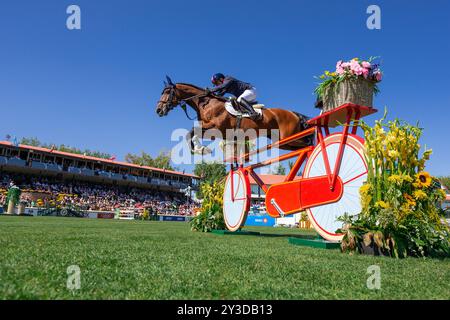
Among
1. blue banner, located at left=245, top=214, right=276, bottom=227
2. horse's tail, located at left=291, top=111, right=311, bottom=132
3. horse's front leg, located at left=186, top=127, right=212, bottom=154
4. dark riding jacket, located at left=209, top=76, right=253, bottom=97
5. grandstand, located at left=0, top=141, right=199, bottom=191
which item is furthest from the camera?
grandstand, located at left=0, top=141, right=199, bottom=191

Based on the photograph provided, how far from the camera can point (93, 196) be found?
41.7 m

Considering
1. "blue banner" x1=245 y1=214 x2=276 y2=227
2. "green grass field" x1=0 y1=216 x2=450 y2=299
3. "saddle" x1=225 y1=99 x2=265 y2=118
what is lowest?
"blue banner" x1=245 y1=214 x2=276 y2=227

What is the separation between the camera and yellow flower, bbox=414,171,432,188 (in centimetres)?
426

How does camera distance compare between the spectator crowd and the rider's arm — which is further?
the spectator crowd

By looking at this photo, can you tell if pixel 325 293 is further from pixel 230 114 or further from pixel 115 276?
pixel 230 114

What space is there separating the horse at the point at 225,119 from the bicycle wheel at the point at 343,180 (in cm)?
163

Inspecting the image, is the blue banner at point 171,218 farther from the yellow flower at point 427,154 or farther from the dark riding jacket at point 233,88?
the yellow flower at point 427,154

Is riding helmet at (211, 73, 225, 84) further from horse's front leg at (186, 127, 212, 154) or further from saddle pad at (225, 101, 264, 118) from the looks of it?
horse's front leg at (186, 127, 212, 154)

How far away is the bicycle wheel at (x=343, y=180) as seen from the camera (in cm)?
518

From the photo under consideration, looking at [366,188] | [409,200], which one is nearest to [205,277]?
[366,188]

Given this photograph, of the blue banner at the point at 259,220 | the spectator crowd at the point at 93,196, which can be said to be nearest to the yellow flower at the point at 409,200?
the blue banner at the point at 259,220

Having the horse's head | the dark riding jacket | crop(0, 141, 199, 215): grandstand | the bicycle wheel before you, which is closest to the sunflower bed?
the bicycle wheel

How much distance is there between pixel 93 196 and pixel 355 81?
40753 mm

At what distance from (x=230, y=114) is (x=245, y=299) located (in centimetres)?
616
